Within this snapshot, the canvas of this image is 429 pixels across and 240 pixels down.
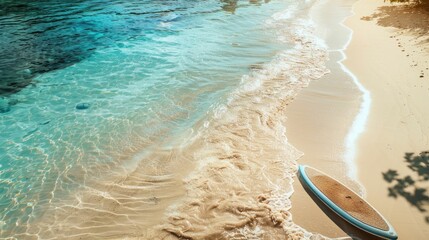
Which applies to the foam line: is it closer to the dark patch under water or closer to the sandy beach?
the sandy beach

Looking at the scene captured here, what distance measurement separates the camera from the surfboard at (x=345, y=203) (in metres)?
4.90

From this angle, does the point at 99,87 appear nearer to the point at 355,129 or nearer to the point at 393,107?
the point at 355,129

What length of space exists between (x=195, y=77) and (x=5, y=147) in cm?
700

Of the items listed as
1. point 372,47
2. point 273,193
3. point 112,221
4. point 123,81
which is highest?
point 372,47

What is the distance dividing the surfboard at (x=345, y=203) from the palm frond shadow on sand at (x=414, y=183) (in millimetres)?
906

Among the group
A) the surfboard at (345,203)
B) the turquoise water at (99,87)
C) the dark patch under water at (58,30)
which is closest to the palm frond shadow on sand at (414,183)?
the surfboard at (345,203)

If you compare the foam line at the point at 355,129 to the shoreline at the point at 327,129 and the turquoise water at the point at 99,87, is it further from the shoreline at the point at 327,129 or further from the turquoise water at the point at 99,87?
the turquoise water at the point at 99,87

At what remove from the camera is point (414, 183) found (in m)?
5.95

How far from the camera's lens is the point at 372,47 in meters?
13.6

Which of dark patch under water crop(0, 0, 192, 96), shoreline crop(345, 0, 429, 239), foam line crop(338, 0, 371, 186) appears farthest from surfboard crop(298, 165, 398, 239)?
dark patch under water crop(0, 0, 192, 96)

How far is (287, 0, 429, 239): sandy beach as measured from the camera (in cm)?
549

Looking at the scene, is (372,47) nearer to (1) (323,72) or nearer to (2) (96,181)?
(1) (323,72)

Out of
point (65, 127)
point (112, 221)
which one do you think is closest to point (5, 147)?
point (65, 127)

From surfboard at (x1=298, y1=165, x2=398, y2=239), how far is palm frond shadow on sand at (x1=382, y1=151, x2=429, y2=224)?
0.91m
